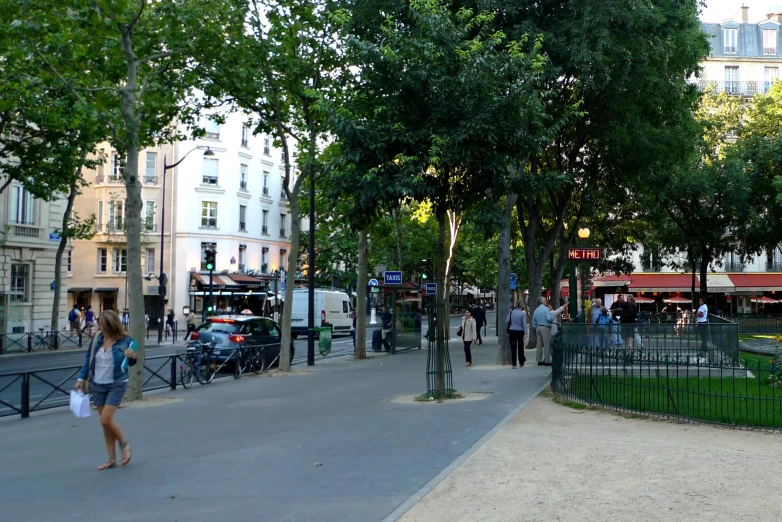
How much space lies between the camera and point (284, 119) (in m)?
20.8

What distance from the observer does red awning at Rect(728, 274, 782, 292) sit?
5600 centimetres

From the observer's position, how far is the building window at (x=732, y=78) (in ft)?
200

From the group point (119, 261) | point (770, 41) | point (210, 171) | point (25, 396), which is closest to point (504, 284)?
point (25, 396)

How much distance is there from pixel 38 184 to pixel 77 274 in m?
26.9

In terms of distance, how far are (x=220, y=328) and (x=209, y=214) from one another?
118 feet

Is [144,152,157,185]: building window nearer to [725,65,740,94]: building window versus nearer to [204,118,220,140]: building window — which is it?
[204,118,220,140]: building window

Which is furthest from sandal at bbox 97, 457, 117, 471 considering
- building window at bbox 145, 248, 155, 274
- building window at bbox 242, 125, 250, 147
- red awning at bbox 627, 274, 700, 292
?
red awning at bbox 627, 274, 700, 292

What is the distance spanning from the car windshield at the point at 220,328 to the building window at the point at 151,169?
115 feet

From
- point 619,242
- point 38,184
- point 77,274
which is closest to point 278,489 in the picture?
point 38,184

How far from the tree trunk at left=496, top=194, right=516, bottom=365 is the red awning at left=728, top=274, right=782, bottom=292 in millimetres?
38875

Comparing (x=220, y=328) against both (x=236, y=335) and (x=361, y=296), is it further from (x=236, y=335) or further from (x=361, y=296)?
(x=361, y=296)

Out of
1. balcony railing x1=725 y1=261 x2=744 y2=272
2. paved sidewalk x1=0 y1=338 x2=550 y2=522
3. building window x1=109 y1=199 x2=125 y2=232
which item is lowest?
paved sidewalk x1=0 y1=338 x2=550 y2=522

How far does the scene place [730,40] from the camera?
62.0 meters

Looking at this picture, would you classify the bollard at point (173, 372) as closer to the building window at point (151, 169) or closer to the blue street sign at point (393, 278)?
the blue street sign at point (393, 278)
